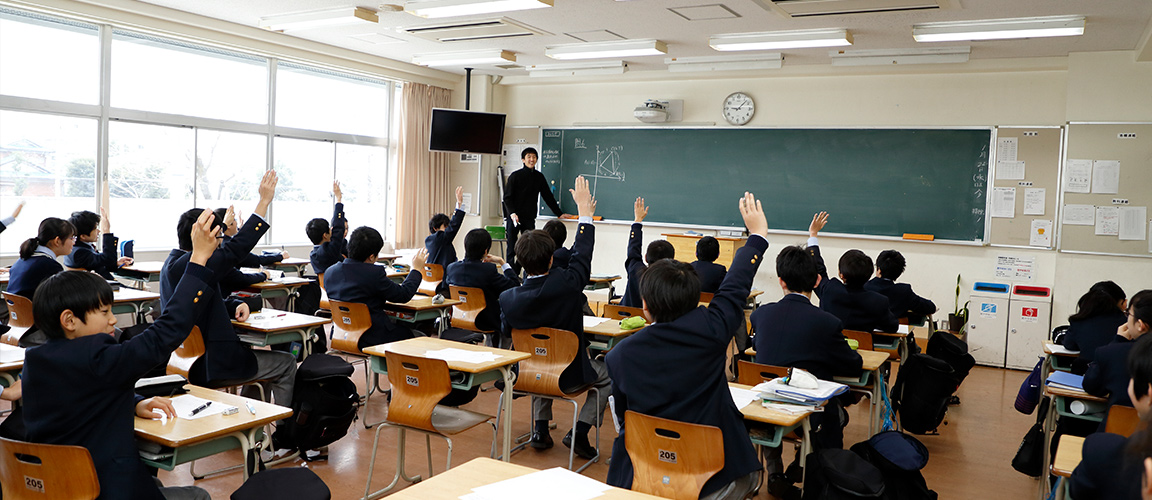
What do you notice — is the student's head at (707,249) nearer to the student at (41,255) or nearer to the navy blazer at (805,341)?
the navy blazer at (805,341)

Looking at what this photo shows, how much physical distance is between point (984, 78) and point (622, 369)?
679cm

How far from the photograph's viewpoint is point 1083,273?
7082 mm

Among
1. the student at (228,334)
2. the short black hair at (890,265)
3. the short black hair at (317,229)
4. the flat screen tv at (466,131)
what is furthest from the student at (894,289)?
the flat screen tv at (466,131)

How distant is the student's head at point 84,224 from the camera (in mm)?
5484

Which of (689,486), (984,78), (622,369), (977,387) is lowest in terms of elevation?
(977,387)

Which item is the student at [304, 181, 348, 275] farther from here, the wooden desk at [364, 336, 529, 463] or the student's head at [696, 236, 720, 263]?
the student's head at [696, 236, 720, 263]

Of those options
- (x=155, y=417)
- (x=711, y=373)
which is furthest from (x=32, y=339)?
(x=711, y=373)

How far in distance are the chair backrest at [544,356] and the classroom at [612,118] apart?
0.80 metres

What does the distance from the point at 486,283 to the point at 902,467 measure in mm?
3069

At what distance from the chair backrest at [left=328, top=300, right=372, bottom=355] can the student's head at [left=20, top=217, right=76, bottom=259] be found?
73.3 inches

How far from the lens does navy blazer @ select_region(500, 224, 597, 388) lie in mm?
3916

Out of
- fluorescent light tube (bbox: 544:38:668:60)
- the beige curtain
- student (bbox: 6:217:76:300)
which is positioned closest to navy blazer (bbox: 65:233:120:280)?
student (bbox: 6:217:76:300)

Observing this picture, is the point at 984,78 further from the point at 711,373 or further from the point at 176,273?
the point at 176,273

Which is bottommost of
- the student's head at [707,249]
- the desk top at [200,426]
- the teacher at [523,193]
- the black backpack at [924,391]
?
the black backpack at [924,391]
